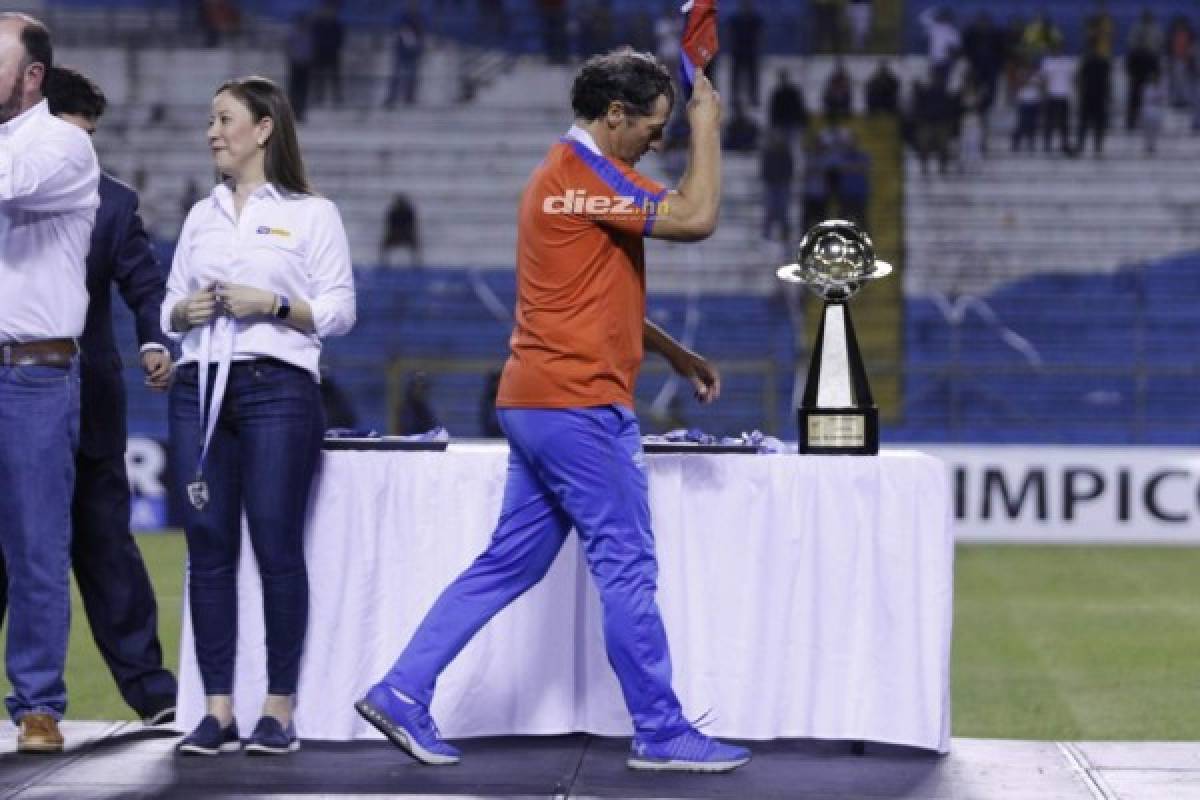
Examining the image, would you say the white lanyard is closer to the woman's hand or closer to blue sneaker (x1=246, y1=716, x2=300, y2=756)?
the woman's hand

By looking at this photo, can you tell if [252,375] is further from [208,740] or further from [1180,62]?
[1180,62]

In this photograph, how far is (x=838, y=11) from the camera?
23.7 meters

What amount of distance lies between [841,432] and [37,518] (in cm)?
204

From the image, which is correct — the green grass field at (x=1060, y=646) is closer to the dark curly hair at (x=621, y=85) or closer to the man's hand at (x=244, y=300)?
the man's hand at (x=244, y=300)

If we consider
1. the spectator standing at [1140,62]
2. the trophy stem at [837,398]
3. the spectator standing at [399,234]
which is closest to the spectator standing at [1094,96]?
the spectator standing at [1140,62]

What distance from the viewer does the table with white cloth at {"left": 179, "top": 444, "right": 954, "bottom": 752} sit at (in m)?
5.52

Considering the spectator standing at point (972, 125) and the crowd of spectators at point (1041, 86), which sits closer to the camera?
the crowd of spectators at point (1041, 86)

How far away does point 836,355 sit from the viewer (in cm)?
582

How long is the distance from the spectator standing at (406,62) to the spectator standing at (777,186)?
4.18 meters

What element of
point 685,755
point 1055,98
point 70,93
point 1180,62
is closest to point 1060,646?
point 685,755

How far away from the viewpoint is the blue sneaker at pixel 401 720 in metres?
5.19

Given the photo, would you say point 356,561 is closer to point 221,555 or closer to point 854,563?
point 221,555

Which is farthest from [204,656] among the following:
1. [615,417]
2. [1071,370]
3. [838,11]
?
[838,11]

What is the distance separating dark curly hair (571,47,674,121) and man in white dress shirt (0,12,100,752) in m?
1.26
